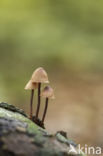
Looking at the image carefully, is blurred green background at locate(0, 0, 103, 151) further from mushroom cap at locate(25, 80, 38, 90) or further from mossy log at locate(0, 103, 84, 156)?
mossy log at locate(0, 103, 84, 156)

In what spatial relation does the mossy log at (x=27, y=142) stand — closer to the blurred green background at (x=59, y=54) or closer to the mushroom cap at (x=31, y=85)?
the mushroom cap at (x=31, y=85)

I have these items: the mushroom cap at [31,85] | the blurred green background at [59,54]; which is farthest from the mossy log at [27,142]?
the blurred green background at [59,54]

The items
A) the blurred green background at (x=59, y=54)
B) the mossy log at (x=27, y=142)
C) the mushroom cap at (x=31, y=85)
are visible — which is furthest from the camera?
the blurred green background at (x=59, y=54)

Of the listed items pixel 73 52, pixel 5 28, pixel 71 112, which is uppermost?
pixel 5 28

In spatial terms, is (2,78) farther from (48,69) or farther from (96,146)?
(96,146)

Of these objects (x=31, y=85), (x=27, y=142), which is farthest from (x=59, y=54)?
(x=27, y=142)

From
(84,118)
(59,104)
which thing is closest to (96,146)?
(84,118)

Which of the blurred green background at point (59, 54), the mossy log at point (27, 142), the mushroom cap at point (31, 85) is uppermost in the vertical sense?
the blurred green background at point (59, 54)


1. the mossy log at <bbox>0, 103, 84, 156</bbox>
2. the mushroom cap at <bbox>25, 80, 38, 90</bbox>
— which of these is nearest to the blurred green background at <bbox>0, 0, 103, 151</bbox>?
the mushroom cap at <bbox>25, 80, 38, 90</bbox>
